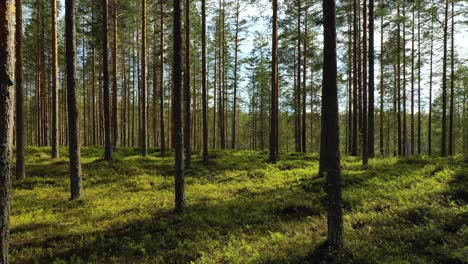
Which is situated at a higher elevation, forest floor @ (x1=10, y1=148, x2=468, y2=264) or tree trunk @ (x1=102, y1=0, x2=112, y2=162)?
tree trunk @ (x1=102, y1=0, x2=112, y2=162)

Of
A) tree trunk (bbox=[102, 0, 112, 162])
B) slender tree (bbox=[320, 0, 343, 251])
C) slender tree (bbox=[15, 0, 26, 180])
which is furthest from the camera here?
tree trunk (bbox=[102, 0, 112, 162])

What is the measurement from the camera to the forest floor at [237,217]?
6949 mm

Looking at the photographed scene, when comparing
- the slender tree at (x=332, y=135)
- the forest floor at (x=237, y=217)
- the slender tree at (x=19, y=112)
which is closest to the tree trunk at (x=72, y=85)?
the forest floor at (x=237, y=217)

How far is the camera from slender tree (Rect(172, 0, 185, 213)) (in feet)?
31.6

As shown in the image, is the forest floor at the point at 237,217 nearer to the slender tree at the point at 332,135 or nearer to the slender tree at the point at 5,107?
the slender tree at the point at 332,135

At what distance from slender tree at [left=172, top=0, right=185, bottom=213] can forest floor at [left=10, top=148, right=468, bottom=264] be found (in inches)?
32.0

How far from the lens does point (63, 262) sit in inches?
260

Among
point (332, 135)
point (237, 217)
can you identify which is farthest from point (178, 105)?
point (332, 135)

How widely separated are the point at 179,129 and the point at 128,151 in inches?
566

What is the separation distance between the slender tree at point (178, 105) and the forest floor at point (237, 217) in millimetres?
814

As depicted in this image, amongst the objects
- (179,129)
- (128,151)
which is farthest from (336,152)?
(128,151)

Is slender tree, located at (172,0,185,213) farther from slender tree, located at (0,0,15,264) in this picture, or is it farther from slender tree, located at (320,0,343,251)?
slender tree, located at (0,0,15,264)

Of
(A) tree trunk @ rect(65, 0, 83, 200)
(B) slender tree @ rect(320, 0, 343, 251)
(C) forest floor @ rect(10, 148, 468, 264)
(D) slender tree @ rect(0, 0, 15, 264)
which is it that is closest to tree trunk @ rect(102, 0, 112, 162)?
(C) forest floor @ rect(10, 148, 468, 264)

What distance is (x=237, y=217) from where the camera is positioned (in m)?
9.88
